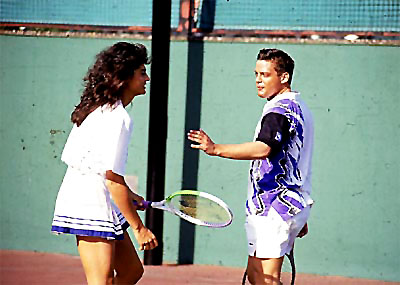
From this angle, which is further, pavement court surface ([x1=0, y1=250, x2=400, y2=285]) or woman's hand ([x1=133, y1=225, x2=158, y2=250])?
pavement court surface ([x1=0, y1=250, x2=400, y2=285])

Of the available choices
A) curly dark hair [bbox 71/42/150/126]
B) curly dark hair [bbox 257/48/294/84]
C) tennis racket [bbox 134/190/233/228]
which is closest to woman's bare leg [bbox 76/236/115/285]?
curly dark hair [bbox 71/42/150/126]

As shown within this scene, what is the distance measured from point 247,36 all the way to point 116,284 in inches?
135

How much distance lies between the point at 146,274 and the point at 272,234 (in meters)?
2.71

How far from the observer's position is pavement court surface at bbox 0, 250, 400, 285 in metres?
6.69

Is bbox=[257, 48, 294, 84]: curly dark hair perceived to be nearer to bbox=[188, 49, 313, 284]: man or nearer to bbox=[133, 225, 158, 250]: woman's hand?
bbox=[188, 49, 313, 284]: man

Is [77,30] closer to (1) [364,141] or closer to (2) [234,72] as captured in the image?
(2) [234,72]

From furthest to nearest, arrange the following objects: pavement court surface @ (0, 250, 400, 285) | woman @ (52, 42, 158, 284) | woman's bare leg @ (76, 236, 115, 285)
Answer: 1. pavement court surface @ (0, 250, 400, 285)
2. woman's bare leg @ (76, 236, 115, 285)
3. woman @ (52, 42, 158, 284)

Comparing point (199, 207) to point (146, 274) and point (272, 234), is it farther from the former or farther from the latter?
point (146, 274)

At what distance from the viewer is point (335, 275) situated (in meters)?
7.06

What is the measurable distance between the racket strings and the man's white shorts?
385 millimetres

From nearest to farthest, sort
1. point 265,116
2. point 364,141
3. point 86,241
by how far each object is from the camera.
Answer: point 86,241
point 265,116
point 364,141

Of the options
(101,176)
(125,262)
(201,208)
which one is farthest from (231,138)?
(101,176)

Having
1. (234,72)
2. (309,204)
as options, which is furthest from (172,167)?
(309,204)

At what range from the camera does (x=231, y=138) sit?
24.0 feet
